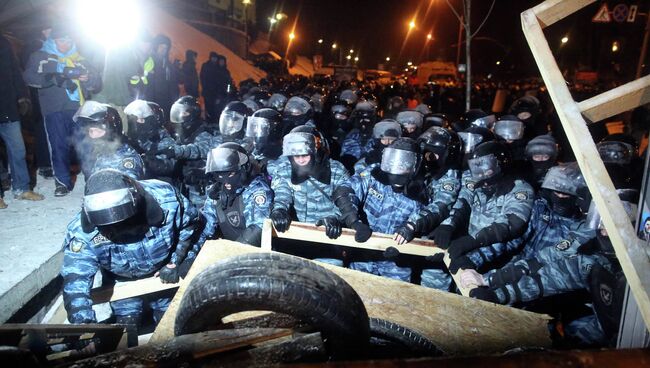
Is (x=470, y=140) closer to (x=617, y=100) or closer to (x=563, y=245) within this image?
(x=563, y=245)

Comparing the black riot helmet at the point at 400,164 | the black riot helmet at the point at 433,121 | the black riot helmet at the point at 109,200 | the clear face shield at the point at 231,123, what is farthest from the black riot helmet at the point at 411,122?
the black riot helmet at the point at 109,200

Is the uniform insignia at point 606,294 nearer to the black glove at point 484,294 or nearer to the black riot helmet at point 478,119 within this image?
the black glove at point 484,294

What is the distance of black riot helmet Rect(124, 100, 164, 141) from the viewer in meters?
7.00

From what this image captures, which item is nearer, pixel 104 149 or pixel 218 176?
pixel 218 176

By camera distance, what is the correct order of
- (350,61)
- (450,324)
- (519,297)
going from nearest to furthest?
(450,324)
(519,297)
(350,61)

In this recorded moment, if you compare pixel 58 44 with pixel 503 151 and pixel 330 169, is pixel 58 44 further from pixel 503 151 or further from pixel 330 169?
pixel 503 151

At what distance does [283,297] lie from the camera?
5.54 feet

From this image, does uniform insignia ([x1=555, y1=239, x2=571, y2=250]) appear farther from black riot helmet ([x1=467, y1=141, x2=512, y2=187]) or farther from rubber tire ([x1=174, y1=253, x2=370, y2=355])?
rubber tire ([x1=174, y1=253, x2=370, y2=355])

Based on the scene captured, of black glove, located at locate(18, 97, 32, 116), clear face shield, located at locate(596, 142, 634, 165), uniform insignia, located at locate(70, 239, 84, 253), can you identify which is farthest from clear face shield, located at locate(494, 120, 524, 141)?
black glove, located at locate(18, 97, 32, 116)

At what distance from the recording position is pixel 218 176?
482 cm

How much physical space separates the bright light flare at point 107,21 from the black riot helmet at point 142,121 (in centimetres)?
215

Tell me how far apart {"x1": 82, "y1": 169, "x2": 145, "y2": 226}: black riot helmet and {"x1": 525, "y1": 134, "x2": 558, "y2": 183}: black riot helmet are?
223 inches

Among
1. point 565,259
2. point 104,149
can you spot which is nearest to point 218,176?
point 104,149

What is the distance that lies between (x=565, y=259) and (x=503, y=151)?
62.5 inches
